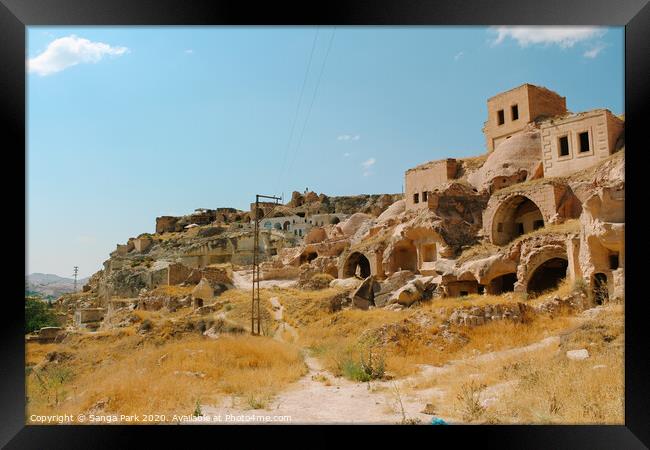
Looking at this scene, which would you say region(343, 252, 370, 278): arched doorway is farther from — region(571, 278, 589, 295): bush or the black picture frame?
the black picture frame

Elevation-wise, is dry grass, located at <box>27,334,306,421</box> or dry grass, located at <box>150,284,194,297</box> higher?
dry grass, located at <box>150,284,194,297</box>

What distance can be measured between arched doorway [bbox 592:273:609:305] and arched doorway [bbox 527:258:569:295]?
2.70 m

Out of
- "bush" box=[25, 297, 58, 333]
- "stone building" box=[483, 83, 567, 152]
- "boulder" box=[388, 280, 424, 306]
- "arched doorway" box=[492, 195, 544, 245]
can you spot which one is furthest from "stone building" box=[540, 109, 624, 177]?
"bush" box=[25, 297, 58, 333]

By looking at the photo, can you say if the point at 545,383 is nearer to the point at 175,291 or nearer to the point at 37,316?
the point at 175,291

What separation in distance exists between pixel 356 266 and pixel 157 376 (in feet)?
49.6

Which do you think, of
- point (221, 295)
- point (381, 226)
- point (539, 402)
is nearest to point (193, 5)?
point (539, 402)

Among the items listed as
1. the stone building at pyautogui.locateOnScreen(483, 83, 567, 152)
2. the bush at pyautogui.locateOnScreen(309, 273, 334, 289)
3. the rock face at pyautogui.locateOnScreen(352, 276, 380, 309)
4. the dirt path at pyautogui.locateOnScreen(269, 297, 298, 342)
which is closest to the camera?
the dirt path at pyautogui.locateOnScreen(269, 297, 298, 342)

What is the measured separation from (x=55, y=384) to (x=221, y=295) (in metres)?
11.6

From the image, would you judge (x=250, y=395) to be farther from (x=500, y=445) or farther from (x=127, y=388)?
(x=500, y=445)

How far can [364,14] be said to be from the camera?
4387 mm

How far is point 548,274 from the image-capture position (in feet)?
47.9

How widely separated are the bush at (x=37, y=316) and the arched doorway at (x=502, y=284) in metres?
17.0

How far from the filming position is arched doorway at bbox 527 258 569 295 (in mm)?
14081

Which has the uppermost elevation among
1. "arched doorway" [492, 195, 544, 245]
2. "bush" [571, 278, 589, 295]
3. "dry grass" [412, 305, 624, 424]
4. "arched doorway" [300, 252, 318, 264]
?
"arched doorway" [492, 195, 544, 245]
